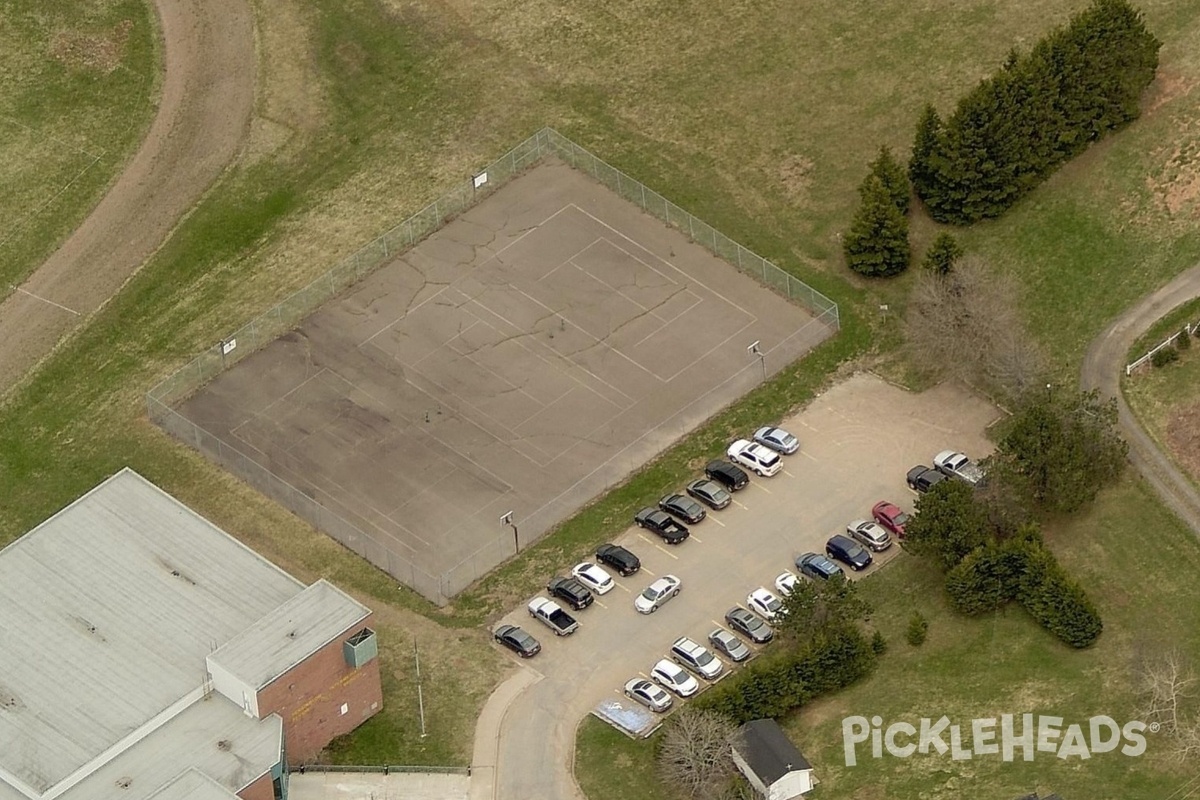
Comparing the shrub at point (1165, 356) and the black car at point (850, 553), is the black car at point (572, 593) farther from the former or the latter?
the shrub at point (1165, 356)

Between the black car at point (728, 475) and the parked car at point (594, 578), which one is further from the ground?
the black car at point (728, 475)

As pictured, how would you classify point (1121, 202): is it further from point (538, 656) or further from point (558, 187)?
point (538, 656)

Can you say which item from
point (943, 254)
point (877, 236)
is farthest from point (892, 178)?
point (943, 254)

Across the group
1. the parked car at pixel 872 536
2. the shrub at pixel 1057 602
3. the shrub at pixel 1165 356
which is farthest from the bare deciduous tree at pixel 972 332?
the shrub at pixel 1057 602

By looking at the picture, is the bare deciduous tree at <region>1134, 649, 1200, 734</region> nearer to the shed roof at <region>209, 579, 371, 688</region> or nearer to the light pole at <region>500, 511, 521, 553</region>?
the light pole at <region>500, 511, 521, 553</region>

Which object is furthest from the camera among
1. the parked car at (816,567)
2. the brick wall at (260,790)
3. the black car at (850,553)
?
the black car at (850,553)

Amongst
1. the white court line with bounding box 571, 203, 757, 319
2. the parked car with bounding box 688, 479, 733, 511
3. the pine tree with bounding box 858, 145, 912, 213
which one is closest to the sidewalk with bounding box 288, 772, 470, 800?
the parked car with bounding box 688, 479, 733, 511
